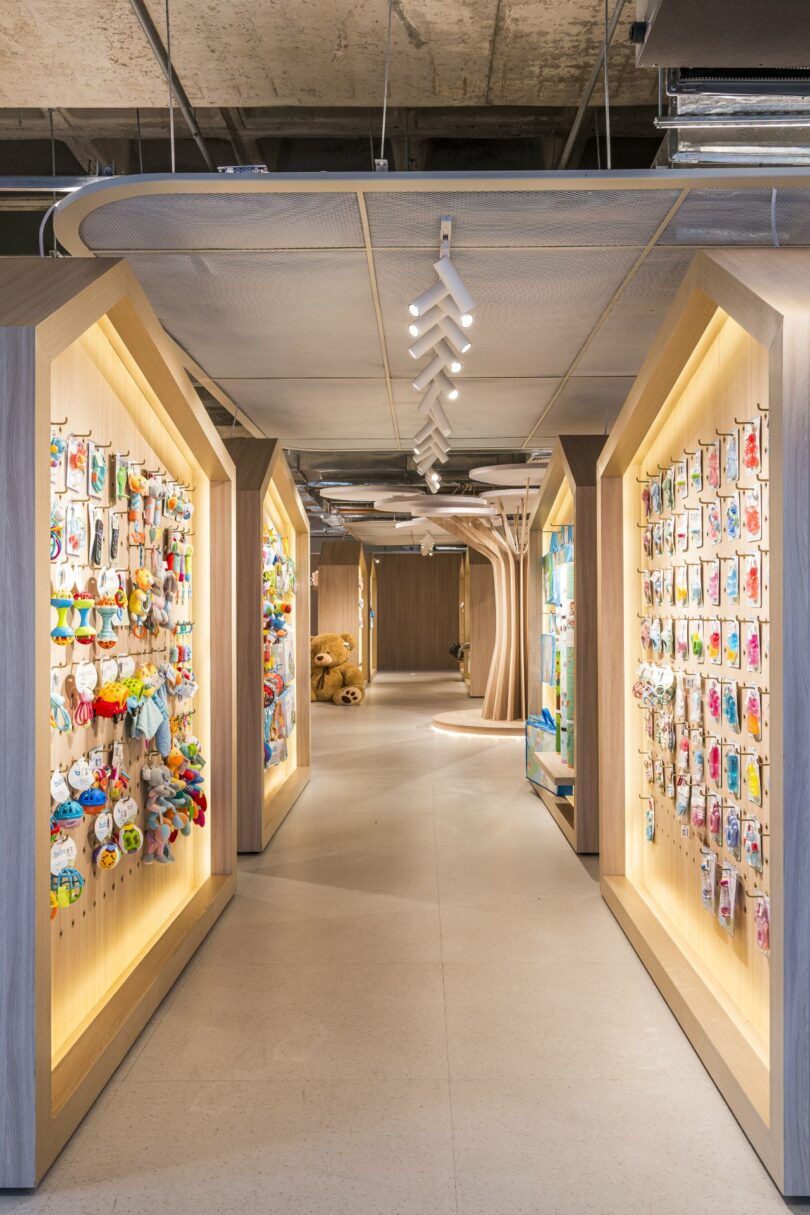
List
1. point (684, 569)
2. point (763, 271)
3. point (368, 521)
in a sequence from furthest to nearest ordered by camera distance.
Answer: point (368, 521), point (684, 569), point (763, 271)

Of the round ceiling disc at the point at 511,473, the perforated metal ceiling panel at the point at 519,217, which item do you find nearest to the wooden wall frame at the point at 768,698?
the perforated metal ceiling panel at the point at 519,217

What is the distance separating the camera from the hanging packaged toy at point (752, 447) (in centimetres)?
308

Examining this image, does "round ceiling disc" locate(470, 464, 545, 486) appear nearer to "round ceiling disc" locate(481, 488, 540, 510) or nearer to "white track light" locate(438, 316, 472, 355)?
"round ceiling disc" locate(481, 488, 540, 510)

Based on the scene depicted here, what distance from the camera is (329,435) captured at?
8.37 m

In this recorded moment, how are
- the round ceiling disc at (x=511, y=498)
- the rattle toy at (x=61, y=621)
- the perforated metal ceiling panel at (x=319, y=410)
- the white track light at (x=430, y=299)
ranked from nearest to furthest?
the rattle toy at (x=61, y=621) < the white track light at (x=430, y=299) < the perforated metal ceiling panel at (x=319, y=410) < the round ceiling disc at (x=511, y=498)

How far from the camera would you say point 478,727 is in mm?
11453

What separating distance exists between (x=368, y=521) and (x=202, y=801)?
12647mm

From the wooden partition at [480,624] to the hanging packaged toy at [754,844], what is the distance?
13379mm

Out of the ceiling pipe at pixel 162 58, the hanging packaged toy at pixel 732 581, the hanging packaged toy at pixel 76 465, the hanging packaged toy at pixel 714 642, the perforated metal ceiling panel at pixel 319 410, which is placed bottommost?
the hanging packaged toy at pixel 714 642

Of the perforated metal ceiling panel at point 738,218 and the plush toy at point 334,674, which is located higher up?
the perforated metal ceiling panel at point 738,218

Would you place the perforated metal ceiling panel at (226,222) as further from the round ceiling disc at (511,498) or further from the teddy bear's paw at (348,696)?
the teddy bear's paw at (348,696)

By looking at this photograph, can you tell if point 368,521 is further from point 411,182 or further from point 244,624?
point 411,182

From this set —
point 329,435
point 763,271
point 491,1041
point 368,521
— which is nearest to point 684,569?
point 763,271

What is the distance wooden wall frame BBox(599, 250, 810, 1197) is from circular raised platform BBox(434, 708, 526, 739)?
6376 millimetres
